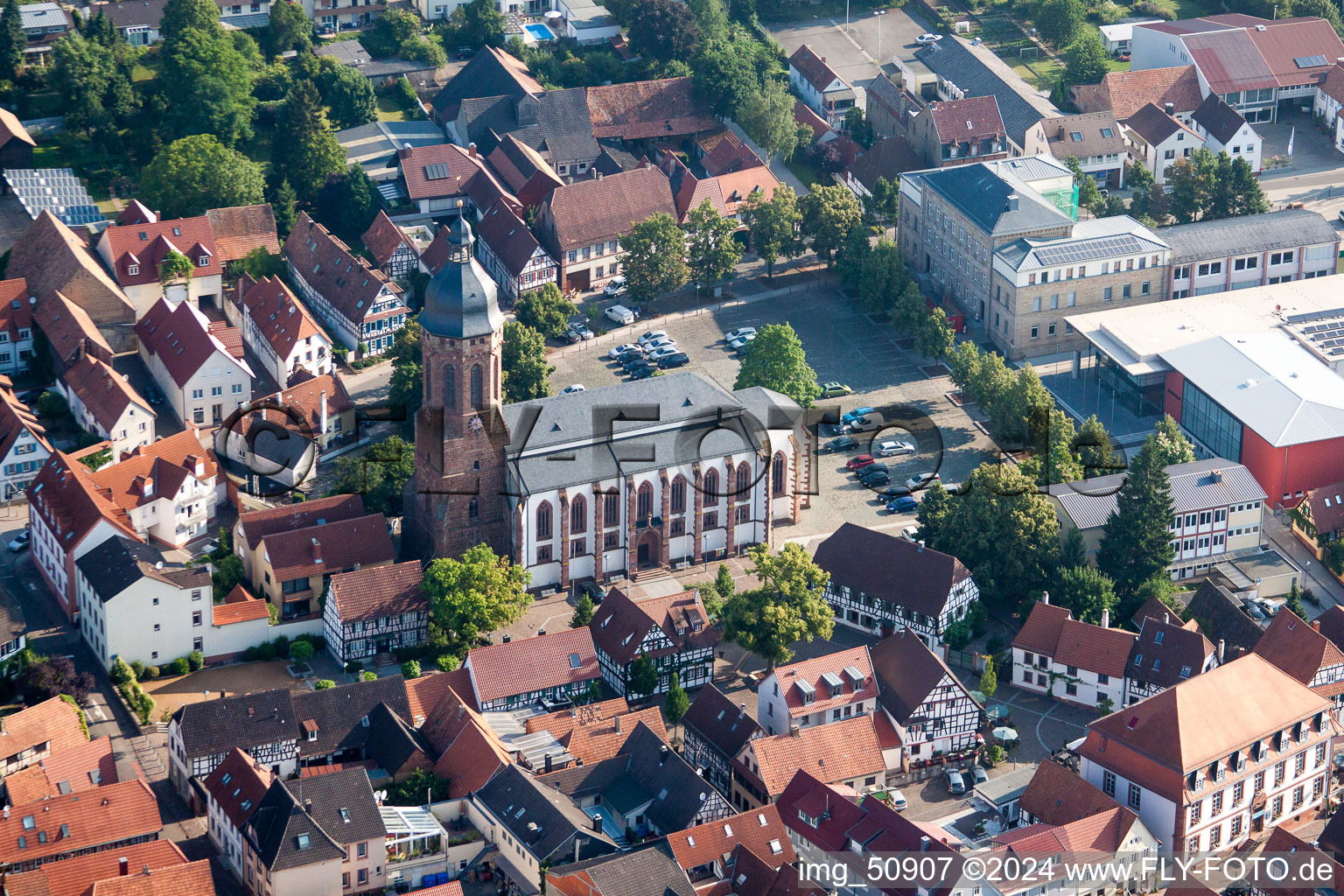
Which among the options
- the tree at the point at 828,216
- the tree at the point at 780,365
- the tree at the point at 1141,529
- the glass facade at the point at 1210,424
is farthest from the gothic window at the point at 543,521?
the tree at the point at 828,216

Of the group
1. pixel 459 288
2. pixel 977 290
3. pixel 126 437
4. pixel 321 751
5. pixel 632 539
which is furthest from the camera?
pixel 977 290

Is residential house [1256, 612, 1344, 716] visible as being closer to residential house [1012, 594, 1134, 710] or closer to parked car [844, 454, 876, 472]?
residential house [1012, 594, 1134, 710]

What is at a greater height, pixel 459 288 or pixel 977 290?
pixel 459 288

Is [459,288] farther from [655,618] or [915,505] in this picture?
[915,505]

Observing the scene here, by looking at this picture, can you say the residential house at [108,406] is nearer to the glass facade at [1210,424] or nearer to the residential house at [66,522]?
the residential house at [66,522]

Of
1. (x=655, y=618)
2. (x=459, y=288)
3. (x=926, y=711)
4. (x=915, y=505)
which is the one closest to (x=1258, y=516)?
(x=915, y=505)

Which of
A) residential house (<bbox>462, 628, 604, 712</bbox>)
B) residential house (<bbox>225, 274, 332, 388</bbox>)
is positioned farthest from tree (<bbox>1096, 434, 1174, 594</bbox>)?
residential house (<bbox>225, 274, 332, 388</bbox>)

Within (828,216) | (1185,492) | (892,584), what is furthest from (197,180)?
(1185,492)

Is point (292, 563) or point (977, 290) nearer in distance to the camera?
point (292, 563)
